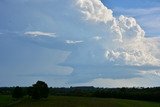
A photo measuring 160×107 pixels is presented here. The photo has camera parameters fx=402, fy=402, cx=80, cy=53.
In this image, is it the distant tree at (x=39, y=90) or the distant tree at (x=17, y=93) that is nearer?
the distant tree at (x=39, y=90)

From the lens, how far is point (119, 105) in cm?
10538

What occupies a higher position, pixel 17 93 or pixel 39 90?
pixel 17 93

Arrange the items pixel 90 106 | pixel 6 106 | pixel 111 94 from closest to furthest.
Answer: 1. pixel 90 106
2. pixel 6 106
3. pixel 111 94

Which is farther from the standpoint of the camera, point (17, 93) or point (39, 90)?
point (17, 93)

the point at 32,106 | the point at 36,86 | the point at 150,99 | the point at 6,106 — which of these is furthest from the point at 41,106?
the point at 150,99

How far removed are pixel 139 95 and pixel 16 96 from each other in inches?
1804

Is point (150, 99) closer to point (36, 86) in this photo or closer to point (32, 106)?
point (36, 86)

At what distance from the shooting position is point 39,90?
134 meters

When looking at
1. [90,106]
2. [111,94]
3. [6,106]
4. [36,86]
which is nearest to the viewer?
[90,106]

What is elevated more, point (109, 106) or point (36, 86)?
point (36, 86)

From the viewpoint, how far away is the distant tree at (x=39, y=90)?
133 metres

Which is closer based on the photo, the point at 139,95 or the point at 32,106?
the point at 32,106

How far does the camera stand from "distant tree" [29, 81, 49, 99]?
133m

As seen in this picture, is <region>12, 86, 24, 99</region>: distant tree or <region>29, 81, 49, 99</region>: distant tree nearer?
<region>29, 81, 49, 99</region>: distant tree
